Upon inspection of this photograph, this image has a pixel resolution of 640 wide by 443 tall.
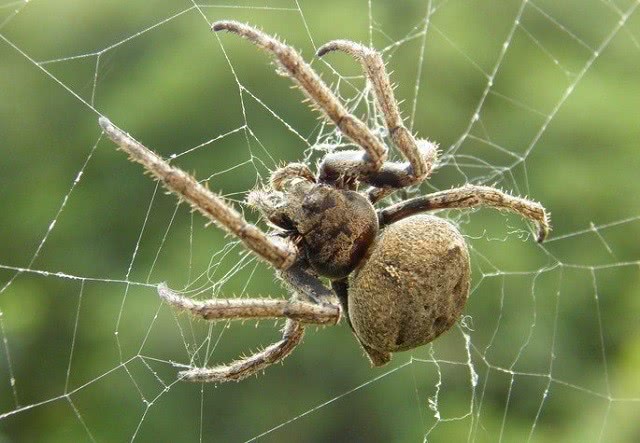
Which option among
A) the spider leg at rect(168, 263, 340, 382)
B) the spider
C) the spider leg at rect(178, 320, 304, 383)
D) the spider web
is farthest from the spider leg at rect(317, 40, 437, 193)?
the spider web

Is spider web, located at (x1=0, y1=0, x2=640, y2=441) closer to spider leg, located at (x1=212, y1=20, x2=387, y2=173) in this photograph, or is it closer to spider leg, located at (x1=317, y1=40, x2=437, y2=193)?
spider leg, located at (x1=317, y1=40, x2=437, y2=193)

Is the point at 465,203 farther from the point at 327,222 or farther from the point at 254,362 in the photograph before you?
the point at 254,362

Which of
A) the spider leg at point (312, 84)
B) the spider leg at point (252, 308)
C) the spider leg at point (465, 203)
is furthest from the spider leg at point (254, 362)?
the spider leg at point (312, 84)

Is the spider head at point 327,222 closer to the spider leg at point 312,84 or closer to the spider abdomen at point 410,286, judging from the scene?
the spider abdomen at point 410,286

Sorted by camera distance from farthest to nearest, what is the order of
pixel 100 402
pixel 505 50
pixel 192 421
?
1. pixel 505 50
2. pixel 192 421
3. pixel 100 402

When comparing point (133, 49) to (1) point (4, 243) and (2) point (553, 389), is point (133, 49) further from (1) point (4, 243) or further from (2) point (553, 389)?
(2) point (553, 389)

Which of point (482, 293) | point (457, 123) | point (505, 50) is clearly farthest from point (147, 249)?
point (505, 50)
